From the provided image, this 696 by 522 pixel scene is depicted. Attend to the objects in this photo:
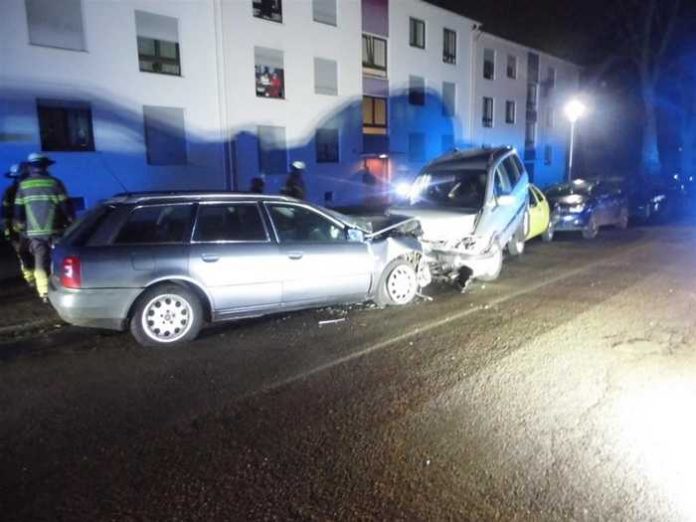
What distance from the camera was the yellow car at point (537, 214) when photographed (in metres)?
11.9

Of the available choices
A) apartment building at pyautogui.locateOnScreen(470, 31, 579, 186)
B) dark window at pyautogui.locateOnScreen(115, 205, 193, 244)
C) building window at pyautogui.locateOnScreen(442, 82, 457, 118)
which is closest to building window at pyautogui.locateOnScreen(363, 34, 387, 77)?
building window at pyautogui.locateOnScreen(442, 82, 457, 118)

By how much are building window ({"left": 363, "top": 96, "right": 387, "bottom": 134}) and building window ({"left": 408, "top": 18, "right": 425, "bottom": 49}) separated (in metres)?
3.93

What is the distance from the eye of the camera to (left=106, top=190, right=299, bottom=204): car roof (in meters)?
5.78

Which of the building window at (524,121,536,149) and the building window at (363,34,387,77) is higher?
the building window at (363,34,387,77)

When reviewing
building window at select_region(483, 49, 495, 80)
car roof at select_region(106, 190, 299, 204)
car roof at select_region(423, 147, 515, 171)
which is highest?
building window at select_region(483, 49, 495, 80)

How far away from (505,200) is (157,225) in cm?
613

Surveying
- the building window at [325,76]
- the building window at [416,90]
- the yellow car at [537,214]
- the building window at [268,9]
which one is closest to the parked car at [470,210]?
the yellow car at [537,214]

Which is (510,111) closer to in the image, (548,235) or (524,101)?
(524,101)

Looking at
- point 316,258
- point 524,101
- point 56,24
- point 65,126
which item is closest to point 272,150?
point 65,126

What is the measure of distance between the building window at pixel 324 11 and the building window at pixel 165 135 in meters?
8.07

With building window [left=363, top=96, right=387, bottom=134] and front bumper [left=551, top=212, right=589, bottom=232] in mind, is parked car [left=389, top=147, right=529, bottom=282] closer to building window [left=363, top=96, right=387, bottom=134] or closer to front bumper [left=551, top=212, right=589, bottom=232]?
front bumper [left=551, top=212, right=589, bottom=232]

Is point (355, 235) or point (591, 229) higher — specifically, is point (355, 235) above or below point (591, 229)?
above

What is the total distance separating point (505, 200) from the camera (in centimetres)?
938

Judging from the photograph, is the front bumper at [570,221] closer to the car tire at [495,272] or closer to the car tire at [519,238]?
the car tire at [519,238]
